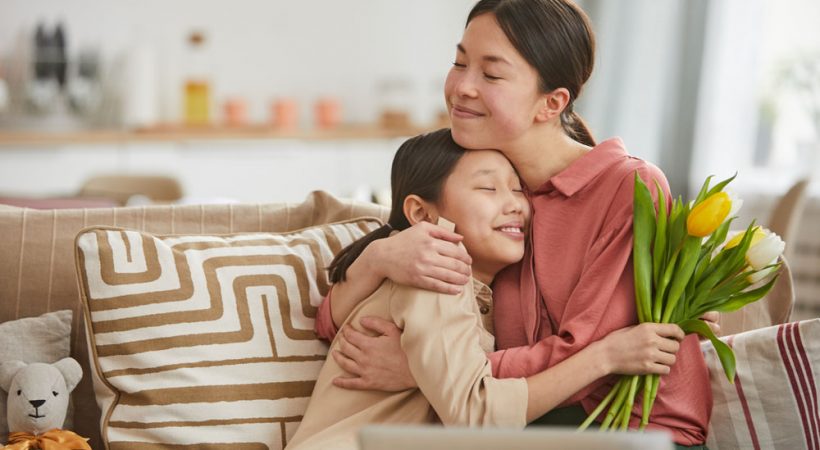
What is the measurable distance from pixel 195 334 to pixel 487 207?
20.9 inches

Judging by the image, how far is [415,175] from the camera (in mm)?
1701

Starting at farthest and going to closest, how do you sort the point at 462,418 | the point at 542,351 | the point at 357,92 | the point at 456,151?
the point at 357,92 → the point at 456,151 → the point at 542,351 → the point at 462,418

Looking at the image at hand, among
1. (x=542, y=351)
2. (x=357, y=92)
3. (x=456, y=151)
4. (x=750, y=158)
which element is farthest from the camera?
(x=357, y=92)

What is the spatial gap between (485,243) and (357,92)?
13.1 feet

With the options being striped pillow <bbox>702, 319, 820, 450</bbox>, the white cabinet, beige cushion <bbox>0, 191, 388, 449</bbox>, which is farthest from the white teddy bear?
the white cabinet

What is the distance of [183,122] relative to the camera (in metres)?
4.99

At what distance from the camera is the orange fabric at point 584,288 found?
1.55 m

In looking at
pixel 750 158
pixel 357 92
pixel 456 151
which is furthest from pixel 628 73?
pixel 456 151

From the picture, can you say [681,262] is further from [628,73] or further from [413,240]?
[628,73]

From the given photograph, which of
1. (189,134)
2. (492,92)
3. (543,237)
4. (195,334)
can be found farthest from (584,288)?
(189,134)

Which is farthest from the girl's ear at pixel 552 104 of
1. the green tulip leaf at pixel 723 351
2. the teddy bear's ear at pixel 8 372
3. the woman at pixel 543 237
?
the teddy bear's ear at pixel 8 372

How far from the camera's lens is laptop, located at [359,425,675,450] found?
916mm

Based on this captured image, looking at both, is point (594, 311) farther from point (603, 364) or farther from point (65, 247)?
point (65, 247)

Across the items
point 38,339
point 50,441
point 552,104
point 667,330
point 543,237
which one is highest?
point 552,104
